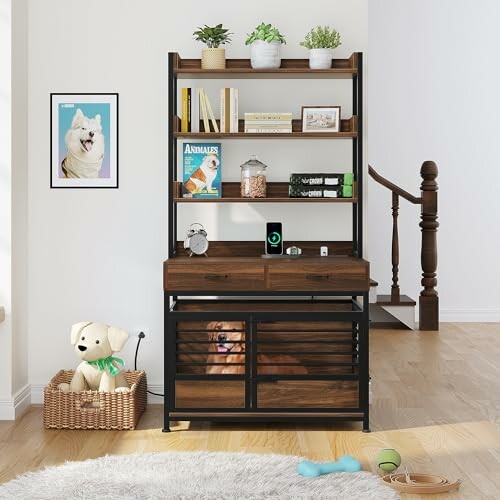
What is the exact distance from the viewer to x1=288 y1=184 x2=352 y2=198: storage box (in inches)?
175

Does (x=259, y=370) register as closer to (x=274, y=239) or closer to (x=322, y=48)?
(x=274, y=239)

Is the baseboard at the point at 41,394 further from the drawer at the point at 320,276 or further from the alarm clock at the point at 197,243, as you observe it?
the drawer at the point at 320,276

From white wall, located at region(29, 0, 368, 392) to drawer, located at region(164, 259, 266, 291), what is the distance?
55cm

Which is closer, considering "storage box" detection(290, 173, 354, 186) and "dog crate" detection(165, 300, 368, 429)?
"dog crate" detection(165, 300, 368, 429)

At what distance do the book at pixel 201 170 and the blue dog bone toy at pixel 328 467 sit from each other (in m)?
1.52

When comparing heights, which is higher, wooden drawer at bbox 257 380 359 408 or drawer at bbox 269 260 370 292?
drawer at bbox 269 260 370 292

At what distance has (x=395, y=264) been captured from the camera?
741 centimetres

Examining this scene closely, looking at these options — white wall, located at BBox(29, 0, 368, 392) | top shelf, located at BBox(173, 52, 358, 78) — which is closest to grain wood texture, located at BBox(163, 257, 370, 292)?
white wall, located at BBox(29, 0, 368, 392)

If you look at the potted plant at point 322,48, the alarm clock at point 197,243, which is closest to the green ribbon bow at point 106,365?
the alarm clock at point 197,243

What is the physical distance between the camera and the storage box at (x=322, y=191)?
14.6 ft

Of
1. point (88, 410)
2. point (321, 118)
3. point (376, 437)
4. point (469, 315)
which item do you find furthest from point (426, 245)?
point (88, 410)

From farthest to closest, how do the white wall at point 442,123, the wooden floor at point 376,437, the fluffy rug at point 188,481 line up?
the white wall at point 442,123 → the wooden floor at point 376,437 → the fluffy rug at point 188,481

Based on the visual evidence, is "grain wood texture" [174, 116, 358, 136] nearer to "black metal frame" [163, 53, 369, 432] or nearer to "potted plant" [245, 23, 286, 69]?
"potted plant" [245, 23, 286, 69]

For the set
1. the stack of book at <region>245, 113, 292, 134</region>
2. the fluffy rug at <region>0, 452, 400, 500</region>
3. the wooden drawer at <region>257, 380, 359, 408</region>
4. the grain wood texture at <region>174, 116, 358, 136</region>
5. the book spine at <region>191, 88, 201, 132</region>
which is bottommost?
the fluffy rug at <region>0, 452, 400, 500</region>
